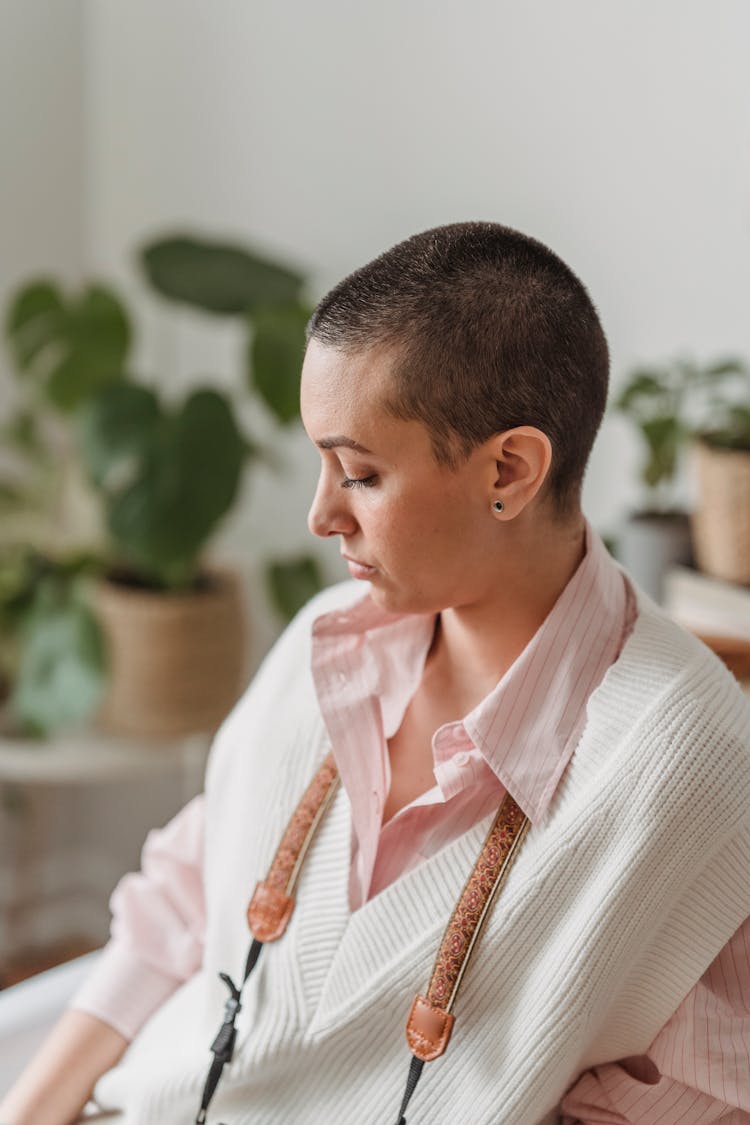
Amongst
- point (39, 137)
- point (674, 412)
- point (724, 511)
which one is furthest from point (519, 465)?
point (39, 137)

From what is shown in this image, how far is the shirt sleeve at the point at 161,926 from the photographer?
46.7 inches

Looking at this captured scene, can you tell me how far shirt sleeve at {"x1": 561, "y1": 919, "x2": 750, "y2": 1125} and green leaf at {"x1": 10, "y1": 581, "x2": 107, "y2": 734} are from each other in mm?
1325

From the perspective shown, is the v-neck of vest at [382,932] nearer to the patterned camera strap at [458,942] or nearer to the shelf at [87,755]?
the patterned camera strap at [458,942]

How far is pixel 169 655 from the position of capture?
217 centimetres

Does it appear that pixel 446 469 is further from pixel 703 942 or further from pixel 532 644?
pixel 703 942

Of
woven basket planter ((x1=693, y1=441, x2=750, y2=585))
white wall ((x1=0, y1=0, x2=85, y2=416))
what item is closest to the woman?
woven basket planter ((x1=693, y1=441, x2=750, y2=585))

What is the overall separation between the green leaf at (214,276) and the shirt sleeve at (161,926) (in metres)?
1.14

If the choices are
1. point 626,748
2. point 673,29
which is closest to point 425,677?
point 626,748

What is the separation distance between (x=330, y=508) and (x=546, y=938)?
0.34 m

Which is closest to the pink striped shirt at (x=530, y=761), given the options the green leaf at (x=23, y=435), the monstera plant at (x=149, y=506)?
the monstera plant at (x=149, y=506)

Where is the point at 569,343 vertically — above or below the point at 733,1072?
above

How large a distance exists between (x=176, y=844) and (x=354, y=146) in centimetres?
138

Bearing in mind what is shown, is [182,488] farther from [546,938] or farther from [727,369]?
[546,938]

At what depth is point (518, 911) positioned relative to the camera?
0.92 meters
